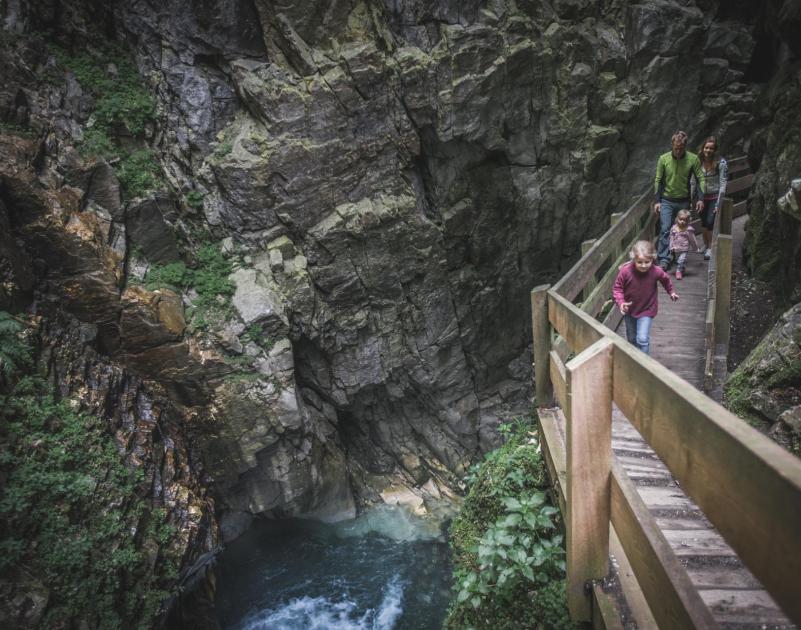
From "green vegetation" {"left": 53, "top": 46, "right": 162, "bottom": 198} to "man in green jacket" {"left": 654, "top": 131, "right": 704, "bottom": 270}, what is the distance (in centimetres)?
1025

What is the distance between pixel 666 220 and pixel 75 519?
10.4 metres

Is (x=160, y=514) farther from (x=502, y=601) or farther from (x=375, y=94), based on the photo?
(x=375, y=94)

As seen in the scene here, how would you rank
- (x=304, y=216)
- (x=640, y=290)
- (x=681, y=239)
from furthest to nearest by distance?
(x=304, y=216)
(x=681, y=239)
(x=640, y=290)

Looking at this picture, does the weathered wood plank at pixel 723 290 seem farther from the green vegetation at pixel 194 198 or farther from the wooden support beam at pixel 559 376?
the green vegetation at pixel 194 198

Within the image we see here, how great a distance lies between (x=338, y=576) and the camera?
10297 millimetres

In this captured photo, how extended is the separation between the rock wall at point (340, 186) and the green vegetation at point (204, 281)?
255mm

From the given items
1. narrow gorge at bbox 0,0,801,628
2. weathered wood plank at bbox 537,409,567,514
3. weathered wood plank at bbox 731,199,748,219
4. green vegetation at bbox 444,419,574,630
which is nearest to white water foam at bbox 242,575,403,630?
narrow gorge at bbox 0,0,801,628

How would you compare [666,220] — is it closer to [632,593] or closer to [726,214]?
[726,214]

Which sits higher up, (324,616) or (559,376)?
(559,376)

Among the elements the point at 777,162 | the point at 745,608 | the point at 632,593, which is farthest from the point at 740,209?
the point at 632,593

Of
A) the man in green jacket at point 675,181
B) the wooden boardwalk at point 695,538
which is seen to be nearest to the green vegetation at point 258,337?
the wooden boardwalk at point 695,538

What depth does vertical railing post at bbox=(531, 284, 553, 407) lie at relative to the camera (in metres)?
4.01

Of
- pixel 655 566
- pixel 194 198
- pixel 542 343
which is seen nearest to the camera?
pixel 655 566

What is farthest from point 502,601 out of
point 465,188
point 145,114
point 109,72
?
point 109,72
